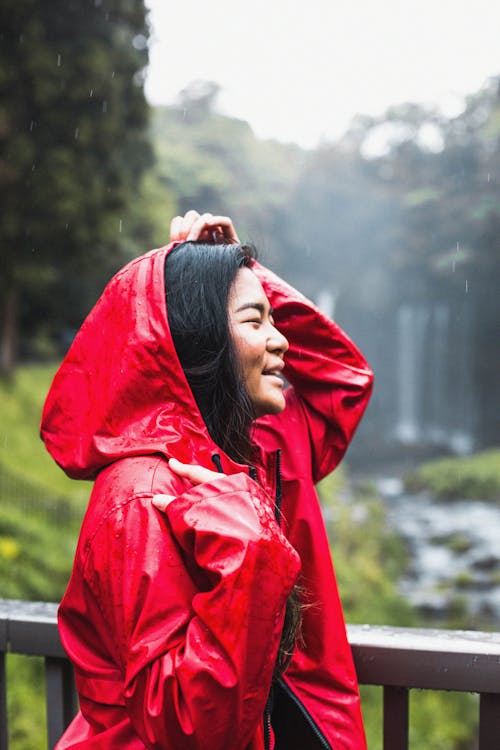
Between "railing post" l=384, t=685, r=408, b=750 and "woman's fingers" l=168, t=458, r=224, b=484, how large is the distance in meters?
0.68

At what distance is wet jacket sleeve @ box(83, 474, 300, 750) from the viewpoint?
2.98 ft

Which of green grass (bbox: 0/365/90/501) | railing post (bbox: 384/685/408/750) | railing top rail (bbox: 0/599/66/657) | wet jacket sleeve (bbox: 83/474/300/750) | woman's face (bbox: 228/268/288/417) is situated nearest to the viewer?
wet jacket sleeve (bbox: 83/474/300/750)

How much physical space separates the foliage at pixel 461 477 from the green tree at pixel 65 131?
24.2 ft

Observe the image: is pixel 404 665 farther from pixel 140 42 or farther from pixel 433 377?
pixel 433 377

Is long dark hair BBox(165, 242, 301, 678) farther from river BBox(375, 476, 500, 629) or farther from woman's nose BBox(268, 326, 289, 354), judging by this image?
river BBox(375, 476, 500, 629)

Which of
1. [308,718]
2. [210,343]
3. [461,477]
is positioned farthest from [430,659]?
[461,477]

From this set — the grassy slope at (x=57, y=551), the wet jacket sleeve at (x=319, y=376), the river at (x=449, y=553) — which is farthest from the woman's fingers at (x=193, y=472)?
the river at (x=449, y=553)

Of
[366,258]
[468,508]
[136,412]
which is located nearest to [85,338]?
[136,412]

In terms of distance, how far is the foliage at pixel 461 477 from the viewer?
40.2 feet

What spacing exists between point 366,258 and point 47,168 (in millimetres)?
8676

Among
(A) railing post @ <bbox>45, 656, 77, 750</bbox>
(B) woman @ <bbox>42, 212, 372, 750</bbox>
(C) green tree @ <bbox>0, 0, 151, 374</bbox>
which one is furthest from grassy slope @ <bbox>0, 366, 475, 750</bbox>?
(B) woman @ <bbox>42, 212, 372, 750</bbox>

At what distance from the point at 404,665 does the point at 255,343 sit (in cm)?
71

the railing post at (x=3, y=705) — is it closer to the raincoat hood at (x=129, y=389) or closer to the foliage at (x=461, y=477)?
the raincoat hood at (x=129, y=389)

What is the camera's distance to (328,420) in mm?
1566
